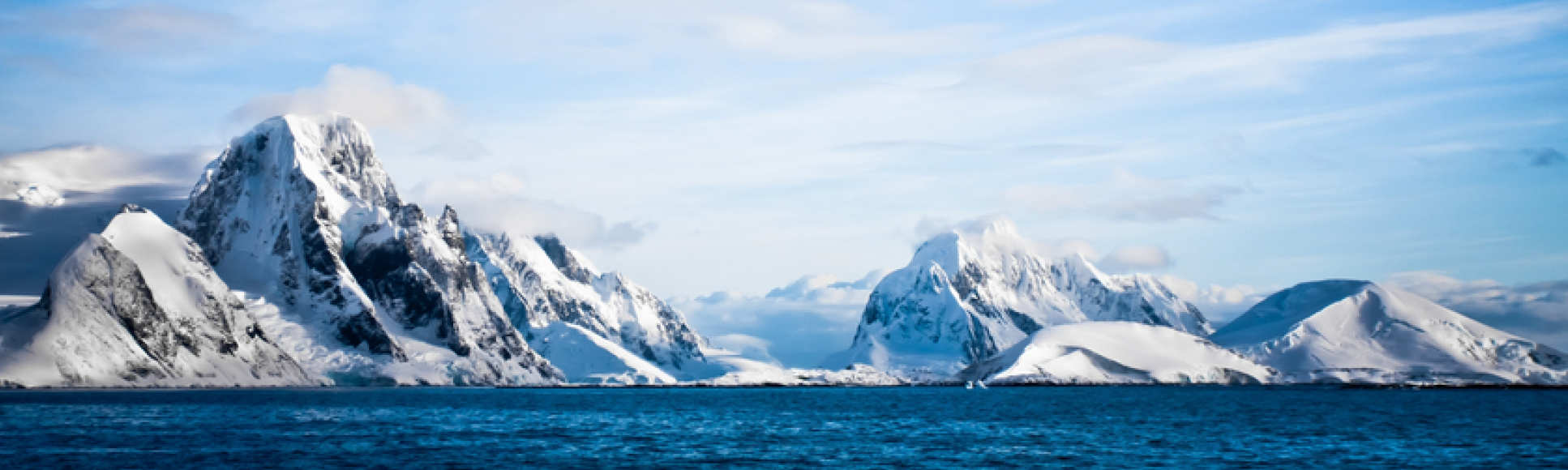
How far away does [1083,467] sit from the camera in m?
105

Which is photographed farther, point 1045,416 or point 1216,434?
point 1045,416

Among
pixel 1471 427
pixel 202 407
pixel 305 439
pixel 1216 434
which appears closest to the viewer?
pixel 305 439

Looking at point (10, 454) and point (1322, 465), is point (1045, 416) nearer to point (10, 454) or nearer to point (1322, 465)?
point (1322, 465)

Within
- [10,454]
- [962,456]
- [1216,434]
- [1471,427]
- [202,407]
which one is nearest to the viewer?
[10,454]

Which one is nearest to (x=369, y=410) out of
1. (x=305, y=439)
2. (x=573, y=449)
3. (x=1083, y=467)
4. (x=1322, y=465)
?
(x=305, y=439)

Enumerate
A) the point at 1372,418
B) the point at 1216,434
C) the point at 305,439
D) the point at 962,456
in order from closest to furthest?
the point at 962,456 < the point at 305,439 < the point at 1216,434 < the point at 1372,418

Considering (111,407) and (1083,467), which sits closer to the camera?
(1083,467)

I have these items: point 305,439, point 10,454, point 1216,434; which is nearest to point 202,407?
point 305,439

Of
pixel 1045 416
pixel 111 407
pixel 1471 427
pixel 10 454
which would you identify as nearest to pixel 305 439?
pixel 10 454

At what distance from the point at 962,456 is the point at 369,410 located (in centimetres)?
11412

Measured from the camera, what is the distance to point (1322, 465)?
106m

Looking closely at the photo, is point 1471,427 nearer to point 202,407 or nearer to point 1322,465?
point 1322,465

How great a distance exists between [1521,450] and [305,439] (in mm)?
110203

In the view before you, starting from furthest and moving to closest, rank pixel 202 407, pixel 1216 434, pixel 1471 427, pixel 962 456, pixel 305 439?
pixel 202 407
pixel 1471 427
pixel 1216 434
pixel 305 439
pixel 962 456
